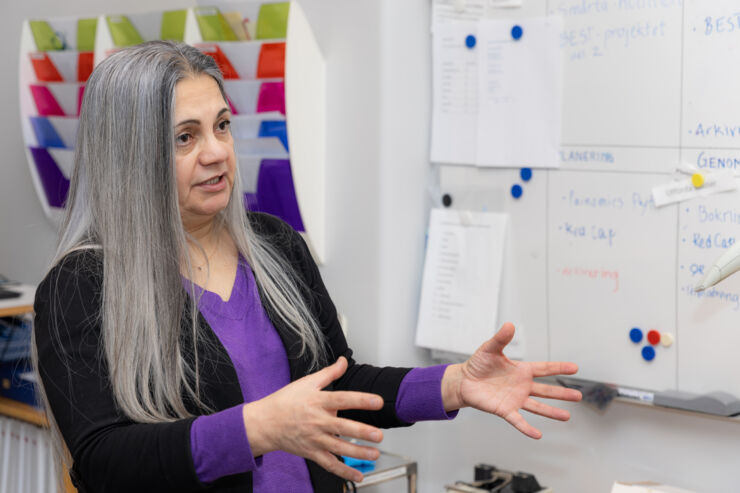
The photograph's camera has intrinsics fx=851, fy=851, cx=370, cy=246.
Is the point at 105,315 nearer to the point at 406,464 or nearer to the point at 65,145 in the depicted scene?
the point at 406,464

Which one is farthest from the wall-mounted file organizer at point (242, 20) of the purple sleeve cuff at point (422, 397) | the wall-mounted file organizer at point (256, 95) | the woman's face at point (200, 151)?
the purple sleeve cuff at point (422, 397)

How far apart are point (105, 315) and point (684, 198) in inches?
46.8

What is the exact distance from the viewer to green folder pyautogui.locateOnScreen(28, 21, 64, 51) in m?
2.86

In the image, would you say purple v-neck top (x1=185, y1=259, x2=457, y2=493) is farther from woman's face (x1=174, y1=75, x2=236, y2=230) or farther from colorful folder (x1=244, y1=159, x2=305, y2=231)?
colorful folder (x1=244, y1=159, x2=305, y2=231)

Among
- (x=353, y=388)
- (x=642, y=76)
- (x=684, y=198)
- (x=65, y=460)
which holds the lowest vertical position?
(x=65, y=460)

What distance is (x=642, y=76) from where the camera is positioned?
5.97ft

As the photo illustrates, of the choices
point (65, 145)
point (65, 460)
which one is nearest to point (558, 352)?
point (65, 460)

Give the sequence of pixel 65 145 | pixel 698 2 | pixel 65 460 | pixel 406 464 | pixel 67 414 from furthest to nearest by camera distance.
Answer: pixel 65 145 → pixel 406 464 → pixel 698 2 → pixel 65 460 → pixel 67 414

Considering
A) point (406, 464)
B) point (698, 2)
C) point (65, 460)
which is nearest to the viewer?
point (65, 460)

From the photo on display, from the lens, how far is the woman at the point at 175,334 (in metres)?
1.10

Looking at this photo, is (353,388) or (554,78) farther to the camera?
(554,78)

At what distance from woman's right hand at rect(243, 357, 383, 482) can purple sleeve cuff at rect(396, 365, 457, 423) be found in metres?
0.29

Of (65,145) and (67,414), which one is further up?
(65,145)

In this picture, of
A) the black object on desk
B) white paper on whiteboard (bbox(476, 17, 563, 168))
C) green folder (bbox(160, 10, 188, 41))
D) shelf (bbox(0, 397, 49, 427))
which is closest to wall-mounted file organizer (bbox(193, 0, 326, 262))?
green folder (bbox(160, 10, 188, 41))
